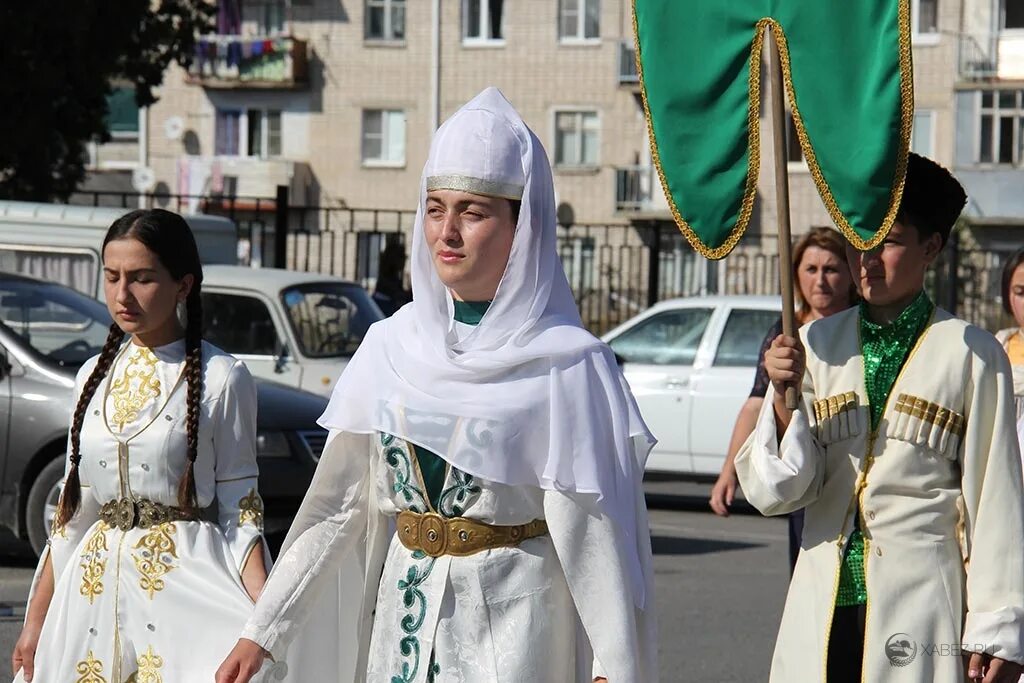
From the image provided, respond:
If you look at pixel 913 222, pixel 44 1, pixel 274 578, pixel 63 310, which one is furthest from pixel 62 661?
pixel 44 1

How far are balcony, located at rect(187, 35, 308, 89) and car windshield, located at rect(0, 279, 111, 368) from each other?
35758 millimetres

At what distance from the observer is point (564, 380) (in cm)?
379

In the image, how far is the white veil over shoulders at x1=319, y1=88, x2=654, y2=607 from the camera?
374 cm

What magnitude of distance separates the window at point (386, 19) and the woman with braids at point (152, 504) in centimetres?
4238

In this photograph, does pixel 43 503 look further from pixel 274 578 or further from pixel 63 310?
pixel 274 578

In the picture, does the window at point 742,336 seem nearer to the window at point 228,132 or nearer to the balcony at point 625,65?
the balcony at point 625,65

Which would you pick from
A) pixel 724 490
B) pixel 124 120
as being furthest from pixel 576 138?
pixel 724 490

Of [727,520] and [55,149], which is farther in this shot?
[55,149]

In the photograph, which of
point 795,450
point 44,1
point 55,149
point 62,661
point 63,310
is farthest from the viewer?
point 55,149

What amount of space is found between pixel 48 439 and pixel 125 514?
5732mm

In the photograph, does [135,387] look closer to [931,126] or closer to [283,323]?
[283,323]

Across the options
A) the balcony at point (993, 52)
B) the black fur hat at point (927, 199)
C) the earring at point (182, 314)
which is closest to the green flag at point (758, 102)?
the black fur hat at point (927, 199)

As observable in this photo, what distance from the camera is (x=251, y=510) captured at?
4.80 m

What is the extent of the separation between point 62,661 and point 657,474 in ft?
36.1
